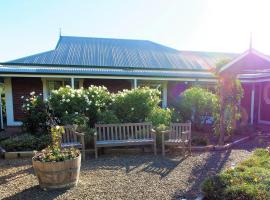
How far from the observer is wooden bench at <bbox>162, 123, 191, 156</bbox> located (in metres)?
6.80

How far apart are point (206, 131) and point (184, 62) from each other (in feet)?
22.8

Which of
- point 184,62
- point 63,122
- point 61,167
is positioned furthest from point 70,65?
point 61,167

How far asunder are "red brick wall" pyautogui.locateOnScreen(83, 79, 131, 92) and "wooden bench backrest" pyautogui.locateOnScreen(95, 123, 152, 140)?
5.70 meters

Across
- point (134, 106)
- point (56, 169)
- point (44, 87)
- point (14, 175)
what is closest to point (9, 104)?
point (44, 87)

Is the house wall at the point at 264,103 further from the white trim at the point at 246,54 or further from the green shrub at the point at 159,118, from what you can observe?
the green shrub at the point at 159,118

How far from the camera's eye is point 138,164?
237 inches

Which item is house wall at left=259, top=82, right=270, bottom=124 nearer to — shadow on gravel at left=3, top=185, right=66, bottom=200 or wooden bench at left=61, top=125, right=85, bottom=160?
wooden bench at left=61, top=125, right=85, bottom=160

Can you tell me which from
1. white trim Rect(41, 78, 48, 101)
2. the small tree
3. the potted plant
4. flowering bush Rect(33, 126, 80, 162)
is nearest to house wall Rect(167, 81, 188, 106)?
the small tree

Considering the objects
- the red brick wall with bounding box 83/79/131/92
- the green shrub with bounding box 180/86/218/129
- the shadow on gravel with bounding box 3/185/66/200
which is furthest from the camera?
the red brick wall with bounding box 83/79/131/92

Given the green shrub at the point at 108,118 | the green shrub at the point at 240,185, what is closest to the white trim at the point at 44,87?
the green shrub at the point at 108,118

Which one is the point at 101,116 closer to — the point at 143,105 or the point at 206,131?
the point at 143,105

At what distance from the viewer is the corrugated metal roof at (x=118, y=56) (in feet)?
46.4

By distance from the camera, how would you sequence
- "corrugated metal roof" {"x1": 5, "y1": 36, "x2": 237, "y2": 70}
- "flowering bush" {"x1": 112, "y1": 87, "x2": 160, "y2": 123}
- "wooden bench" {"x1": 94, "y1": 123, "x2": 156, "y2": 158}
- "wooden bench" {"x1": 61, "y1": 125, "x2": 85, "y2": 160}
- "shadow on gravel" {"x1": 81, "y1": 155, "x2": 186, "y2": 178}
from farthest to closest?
1. "corrugated metal roof" {"x1": 5, "y1": 36, "x2": 237, "y2": 70}
2. "flowering bush" {"x1": 112, "y1": 87, "x2": 160, "y2": 123}
3. "wooden bench" {"x1": 94, "y1": 123, "x2": 156, "y2": 158}
4. "wooden bench" {"x1": 61, "y1": 125, "x2": 85, "y2": 160}
5. "shadow on gravel" {"x1": 81, "y1": 155, "x2": 186, "y2": 178}

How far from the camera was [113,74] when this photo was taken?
11.8m
